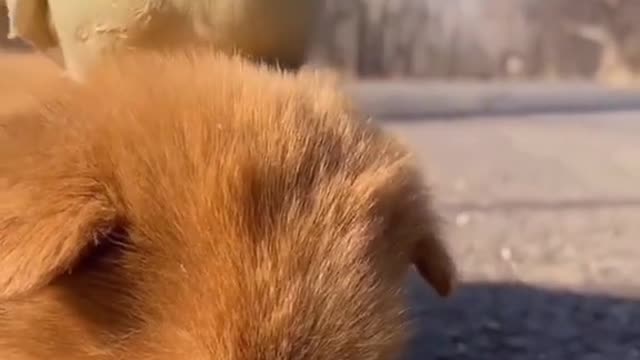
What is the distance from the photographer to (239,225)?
1.54 meters

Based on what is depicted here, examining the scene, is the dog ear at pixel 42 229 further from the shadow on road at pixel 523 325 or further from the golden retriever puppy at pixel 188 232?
the shadow on road at pixel 523 325

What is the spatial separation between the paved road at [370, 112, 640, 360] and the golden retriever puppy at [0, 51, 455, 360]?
0.78 meters

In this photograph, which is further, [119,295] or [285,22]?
[285,22]

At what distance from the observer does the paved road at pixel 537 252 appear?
275cm

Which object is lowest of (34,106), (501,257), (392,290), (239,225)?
(501,257)

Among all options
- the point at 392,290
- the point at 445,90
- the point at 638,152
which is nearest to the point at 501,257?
the point at 392,290

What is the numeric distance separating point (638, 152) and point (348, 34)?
4018mm

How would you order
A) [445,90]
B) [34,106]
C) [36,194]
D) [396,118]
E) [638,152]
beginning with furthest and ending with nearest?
[445,90], [396,118], [638,152], [34,106], [36,194]

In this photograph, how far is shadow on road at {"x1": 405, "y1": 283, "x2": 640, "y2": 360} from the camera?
2.68m

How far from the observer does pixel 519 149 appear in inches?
208

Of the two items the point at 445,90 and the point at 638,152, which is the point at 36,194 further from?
the point at 445,90

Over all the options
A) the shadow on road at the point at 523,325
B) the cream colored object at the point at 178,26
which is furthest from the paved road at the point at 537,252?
the cream colored object at the point at 178,26

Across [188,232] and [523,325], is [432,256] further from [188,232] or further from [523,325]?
[523,325]

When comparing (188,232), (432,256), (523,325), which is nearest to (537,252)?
(523,325)
